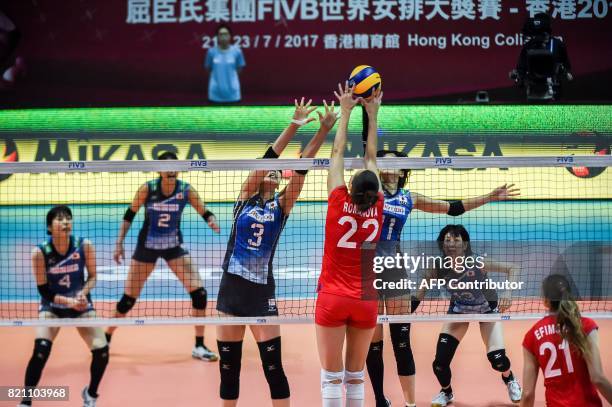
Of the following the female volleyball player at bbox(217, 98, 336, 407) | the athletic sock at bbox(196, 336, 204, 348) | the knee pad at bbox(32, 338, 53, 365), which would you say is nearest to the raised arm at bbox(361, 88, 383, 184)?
the female volleyball player at bbox(217, 98, 336, 407)

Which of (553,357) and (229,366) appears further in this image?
(229,366)

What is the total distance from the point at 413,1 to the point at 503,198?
11368 millimetres

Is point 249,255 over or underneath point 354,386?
over

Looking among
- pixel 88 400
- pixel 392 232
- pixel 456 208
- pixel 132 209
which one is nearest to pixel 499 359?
pixel 456 208

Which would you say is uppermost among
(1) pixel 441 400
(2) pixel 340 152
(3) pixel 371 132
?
(3) pixel 371 132

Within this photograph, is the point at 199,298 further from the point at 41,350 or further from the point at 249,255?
the point at 249,255

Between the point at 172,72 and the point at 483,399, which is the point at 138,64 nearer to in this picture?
the point at 172,72

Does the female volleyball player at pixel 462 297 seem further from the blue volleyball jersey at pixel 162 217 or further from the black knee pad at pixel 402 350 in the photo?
the blue volleyball jersey at pixel 162 217

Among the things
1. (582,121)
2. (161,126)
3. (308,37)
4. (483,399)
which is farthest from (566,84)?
(483,399)

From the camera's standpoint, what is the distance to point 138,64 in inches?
701

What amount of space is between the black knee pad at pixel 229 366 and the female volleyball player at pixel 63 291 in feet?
4.76

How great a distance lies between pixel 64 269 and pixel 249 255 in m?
2.05

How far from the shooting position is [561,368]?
5.00 meters

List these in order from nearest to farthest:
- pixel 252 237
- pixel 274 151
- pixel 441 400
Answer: pixel 274 151 < pixel 252 237 < pixel 441 400
